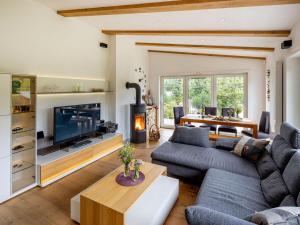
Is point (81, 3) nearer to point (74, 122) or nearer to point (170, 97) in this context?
point (74, 122)

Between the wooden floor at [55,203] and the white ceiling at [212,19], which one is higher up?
the white ceiling at [212,19]

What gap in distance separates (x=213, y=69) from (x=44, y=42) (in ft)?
16.1

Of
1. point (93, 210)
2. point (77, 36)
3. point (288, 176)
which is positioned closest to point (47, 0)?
point (77, 36)

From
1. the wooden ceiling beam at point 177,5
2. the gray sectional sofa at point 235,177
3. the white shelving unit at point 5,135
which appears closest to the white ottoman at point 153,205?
the gray sectional sofa at point 235,177

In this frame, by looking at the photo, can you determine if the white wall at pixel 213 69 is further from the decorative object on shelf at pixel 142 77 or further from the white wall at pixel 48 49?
the white wall at pixel 48 49

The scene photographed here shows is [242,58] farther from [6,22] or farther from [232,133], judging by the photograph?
[6,22]

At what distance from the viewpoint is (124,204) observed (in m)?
1.79

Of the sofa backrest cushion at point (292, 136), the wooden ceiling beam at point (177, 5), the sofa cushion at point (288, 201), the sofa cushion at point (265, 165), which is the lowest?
the sofa cushion at point (288, 201)

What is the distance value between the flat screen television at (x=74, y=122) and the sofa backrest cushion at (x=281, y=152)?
3544mm

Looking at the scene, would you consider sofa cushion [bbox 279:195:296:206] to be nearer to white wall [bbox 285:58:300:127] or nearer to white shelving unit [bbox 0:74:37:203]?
white wall [bbox 285:58:300:127]

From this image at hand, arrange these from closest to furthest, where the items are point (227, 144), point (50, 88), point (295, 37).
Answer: point (295, 37) → point (227, 144) → point (50, 88)

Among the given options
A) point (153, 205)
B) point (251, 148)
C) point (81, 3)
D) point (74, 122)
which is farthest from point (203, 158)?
point (81, 3)

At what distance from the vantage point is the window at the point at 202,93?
5.88 m

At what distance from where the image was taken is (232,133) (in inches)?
194
